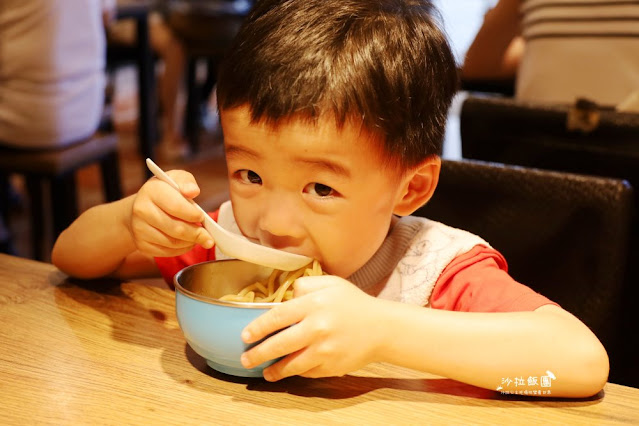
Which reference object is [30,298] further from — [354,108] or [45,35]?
[45,35]

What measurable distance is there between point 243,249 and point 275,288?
118 mm

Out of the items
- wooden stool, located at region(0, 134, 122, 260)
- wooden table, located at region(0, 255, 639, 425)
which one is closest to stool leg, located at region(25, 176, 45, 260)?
wooden stool, located at region(0, 134, 122, 260)

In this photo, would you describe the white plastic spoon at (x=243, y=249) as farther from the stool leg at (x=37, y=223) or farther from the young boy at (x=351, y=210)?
the stool leg at (x=37, y=223)

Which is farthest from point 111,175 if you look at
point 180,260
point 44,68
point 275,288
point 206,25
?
point 206,25

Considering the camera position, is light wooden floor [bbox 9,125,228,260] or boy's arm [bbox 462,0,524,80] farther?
light wooden floor [bbox 9,125,228,260]

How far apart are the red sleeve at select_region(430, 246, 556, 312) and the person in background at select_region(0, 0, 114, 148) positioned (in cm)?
163

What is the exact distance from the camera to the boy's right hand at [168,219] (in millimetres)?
842

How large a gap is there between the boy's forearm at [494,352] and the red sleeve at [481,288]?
8cm

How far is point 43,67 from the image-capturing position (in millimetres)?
2158

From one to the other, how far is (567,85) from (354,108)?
1.36 metres

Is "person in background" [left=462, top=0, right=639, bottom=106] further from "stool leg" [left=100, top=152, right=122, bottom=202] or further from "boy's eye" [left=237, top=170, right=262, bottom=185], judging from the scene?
"stool leg" [left=100, top=152, right=122, bottom=202]

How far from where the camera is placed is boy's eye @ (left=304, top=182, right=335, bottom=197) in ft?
2.82

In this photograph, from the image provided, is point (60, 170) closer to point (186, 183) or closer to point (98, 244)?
point (98, 244)

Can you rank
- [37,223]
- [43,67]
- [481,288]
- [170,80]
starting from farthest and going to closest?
[170,80], [37,223], [43,67], [481,288]
